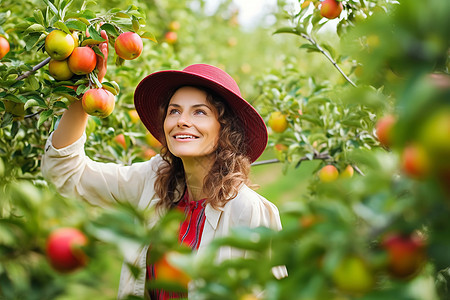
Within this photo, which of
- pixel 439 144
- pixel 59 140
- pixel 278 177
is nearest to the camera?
pixel 439 144

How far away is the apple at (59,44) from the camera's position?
5.08 ft

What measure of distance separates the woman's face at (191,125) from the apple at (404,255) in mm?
1152

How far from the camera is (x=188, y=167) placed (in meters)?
1.92

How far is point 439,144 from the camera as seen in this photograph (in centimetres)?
58

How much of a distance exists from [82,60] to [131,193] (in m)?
0.67

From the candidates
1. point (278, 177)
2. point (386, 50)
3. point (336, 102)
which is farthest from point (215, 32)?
point (386, 50)

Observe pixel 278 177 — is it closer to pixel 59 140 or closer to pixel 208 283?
pixel 59 140

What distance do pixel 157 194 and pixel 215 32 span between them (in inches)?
186

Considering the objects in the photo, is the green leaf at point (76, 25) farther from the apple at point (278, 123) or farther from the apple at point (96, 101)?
the apple at point (278, 123)

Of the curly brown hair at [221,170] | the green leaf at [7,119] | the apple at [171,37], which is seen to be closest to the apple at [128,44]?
the curly brown hair at [221,170]

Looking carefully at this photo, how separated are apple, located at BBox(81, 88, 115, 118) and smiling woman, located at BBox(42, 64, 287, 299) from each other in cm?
16

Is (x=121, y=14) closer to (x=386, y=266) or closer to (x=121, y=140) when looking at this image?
(x=121, y=140)

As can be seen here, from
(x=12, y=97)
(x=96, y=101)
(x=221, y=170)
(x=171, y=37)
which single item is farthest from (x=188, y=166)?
(x=171, y=37)

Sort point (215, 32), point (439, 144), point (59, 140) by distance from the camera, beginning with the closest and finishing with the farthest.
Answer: point (439, 144)
point (59, 140)
point (215, 32)
